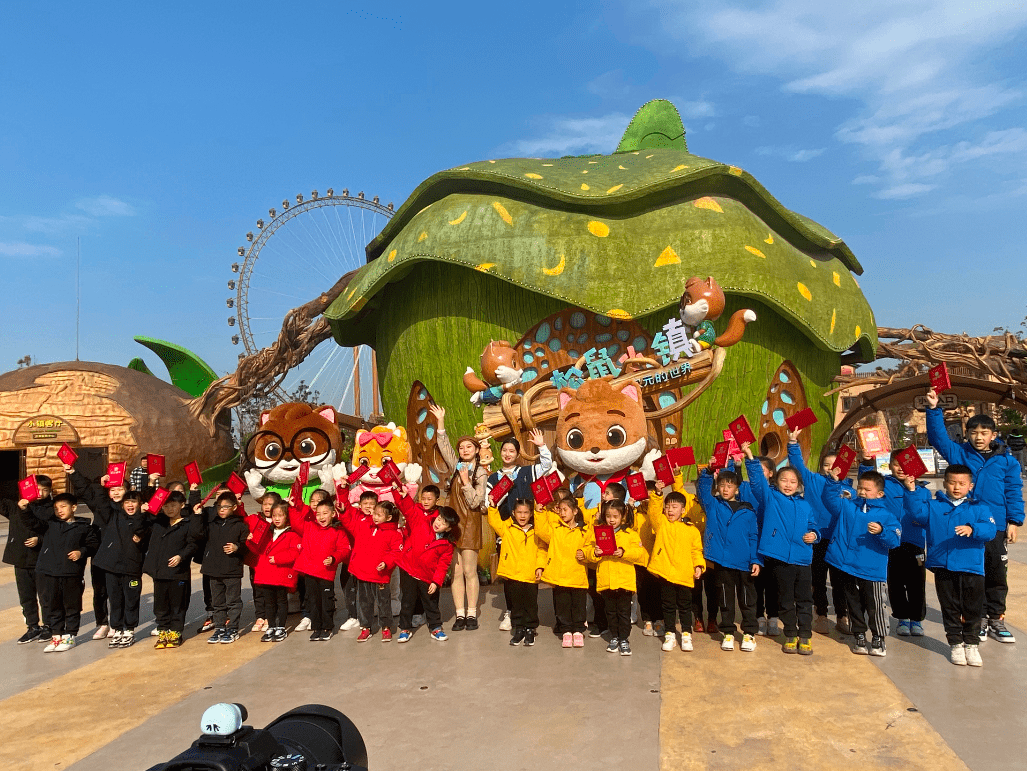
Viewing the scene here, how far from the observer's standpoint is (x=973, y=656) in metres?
4.39

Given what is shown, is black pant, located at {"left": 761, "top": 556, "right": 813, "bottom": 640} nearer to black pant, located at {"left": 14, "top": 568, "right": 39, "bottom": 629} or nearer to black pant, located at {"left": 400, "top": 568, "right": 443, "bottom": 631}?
black pant, located at {"left": 400, "top": 568, "right": 443, "bottom": 631}

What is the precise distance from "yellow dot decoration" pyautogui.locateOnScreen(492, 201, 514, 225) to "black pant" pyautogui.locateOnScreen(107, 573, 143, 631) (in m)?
5.56

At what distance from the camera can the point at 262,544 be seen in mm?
5656

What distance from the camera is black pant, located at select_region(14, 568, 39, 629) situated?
5.52m

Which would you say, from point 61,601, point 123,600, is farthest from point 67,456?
point 123,600

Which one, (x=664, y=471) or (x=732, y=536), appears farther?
(x=664, y=471)

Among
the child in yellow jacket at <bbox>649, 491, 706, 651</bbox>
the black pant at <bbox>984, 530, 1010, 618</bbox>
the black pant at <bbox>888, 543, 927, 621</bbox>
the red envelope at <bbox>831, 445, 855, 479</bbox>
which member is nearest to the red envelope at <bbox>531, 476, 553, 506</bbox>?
the child in yellow jacket at <bbox>649, 491, 706, 651</bbox>

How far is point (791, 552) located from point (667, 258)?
14.6 ft

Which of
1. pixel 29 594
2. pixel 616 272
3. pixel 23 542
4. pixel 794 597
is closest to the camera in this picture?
pixel 794 597

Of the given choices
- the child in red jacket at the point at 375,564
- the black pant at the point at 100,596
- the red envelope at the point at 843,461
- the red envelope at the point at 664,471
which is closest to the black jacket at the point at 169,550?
the black pant at the point at 100,596

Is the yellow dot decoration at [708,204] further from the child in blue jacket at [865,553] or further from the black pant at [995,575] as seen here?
the black pant at [995,575]

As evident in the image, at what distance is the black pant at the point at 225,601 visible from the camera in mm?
5473

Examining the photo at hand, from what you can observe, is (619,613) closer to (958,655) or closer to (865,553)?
Answer: (865,553)

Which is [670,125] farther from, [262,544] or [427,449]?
[262,544]
